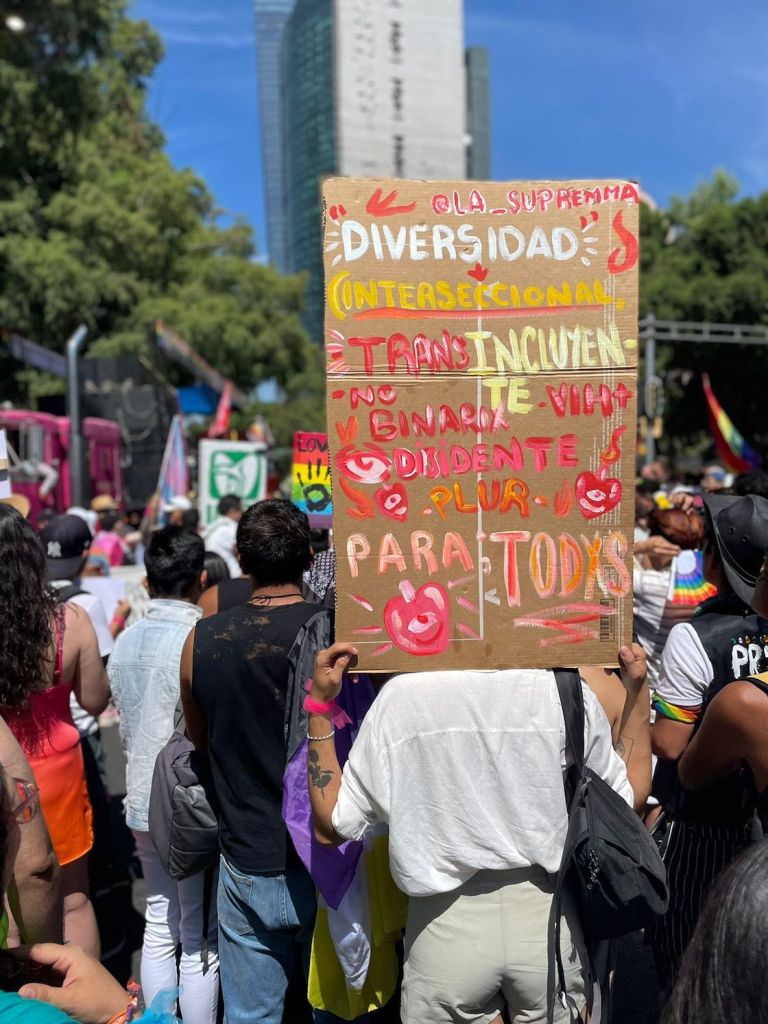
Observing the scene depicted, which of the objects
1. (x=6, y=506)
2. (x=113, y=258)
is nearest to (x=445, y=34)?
(x=113, y=258)

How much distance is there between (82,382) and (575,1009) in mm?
17859

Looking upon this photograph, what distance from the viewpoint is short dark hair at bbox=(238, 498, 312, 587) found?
8.87 ft

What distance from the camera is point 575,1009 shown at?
1.98 m

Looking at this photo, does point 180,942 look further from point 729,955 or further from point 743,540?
point 729,955

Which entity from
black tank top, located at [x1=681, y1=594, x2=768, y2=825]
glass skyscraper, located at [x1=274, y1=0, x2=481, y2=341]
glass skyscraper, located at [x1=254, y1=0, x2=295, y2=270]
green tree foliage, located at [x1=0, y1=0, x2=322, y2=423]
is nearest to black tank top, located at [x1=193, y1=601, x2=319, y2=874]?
black tank top, located at [x1=681, y1=594, x2=768, y2=825]

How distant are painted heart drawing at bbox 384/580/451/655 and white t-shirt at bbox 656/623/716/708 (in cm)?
93

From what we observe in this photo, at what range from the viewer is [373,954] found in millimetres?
2188

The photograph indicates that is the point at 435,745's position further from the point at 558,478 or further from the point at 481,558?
the point at 558,478

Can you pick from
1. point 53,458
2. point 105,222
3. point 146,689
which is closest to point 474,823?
point 146,689

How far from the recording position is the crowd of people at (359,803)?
6.28 ft

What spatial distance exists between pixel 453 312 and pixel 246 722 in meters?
1.30

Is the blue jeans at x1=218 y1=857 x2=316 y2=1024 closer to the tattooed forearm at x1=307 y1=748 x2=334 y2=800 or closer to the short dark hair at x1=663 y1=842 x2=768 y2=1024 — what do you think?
the tattooed forearm at x1=307 y1=748 x2=334 y2=800

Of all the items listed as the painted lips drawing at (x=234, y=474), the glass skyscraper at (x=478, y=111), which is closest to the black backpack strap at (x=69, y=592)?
the painted lips drawing at (x=234, y=474)

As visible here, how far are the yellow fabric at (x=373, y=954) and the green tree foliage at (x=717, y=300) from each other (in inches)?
1180
